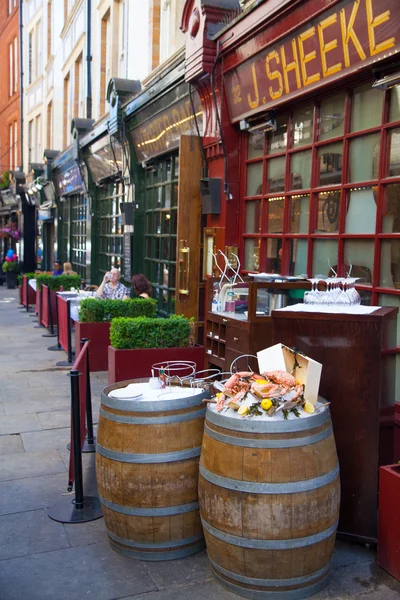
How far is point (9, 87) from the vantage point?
3219 cm

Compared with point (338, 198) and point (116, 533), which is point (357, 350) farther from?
point (338, 198)

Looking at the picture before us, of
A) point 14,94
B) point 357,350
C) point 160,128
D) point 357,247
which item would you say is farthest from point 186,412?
point 14,94

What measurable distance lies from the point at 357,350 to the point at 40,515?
2.46 meters

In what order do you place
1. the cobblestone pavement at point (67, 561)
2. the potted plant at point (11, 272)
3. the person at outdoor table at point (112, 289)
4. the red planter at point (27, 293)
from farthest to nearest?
the potted plant at point (11, 272), the red planter at point (27, 293), the person at outdoor table at point (112, 289), the cobblestone pavement at point (67, 561)

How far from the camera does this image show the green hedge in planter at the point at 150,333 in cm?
686

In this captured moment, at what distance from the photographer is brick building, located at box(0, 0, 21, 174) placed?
30000 mm

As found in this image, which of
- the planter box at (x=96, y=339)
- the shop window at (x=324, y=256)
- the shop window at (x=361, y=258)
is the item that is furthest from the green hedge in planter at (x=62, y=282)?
the shop window at (x=361, y=258)

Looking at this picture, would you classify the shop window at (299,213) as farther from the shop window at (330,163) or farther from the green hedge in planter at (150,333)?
the green hedge in planter at (150,333)

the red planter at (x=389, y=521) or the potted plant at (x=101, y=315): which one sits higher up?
the potted plant at (x=101, y=315)

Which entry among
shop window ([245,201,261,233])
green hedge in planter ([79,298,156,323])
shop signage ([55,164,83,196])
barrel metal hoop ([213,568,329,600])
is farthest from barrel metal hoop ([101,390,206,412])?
shop signage ([55,164,83,196])

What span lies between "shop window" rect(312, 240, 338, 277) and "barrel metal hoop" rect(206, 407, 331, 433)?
10.2ft

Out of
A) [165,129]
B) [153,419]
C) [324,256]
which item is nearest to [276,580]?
[153,419]

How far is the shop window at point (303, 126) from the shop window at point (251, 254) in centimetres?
142

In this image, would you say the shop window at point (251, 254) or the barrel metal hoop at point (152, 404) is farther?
the shop window at point (251, 254)
